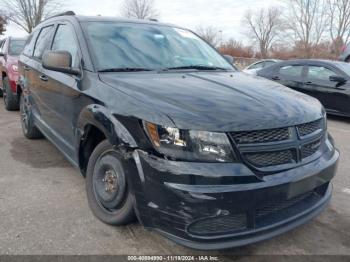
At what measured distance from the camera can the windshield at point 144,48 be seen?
3318mm

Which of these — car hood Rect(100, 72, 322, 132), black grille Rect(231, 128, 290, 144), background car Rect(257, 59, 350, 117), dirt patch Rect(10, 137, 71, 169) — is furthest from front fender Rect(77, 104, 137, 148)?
background car Rect(257, 59, 350, 117)

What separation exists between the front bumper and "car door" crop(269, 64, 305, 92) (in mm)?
6695

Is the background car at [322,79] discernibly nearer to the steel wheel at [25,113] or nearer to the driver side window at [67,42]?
the steel wheel at [25,113]

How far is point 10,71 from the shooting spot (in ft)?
24.0

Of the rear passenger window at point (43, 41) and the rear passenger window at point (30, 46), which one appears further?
the rear passenger window at point (30, 46)

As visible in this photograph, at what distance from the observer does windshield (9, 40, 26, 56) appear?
8105 mm


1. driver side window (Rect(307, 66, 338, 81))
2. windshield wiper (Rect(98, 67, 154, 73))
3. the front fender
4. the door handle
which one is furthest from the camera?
driver side window (Rect(307, 66, 338, 81))

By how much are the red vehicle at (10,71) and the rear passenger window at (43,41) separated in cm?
211

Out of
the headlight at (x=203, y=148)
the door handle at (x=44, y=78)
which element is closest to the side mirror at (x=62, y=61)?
the door handle at (x=44, y=78)

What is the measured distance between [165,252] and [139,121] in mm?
983

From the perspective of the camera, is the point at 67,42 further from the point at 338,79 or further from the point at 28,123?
the point at 338,79

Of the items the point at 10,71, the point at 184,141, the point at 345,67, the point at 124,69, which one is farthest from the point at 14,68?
the point at 345,67

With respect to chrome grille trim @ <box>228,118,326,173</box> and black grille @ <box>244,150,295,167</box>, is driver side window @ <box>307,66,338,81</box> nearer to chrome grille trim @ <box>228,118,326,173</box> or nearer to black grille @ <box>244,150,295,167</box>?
chrome grille trim @ <box>228,118,326,173</box>

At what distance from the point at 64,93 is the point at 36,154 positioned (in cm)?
161
